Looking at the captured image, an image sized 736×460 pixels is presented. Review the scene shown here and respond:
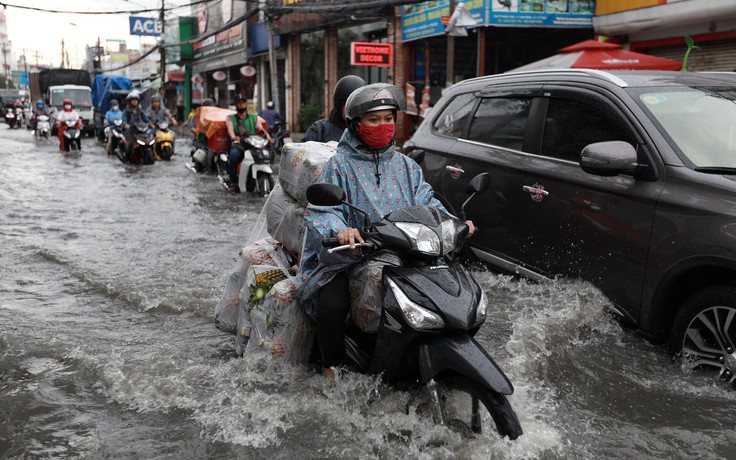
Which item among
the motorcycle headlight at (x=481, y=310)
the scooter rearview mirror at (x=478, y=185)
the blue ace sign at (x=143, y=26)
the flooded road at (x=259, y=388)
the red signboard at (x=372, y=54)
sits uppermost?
the blue ace sign at (x=143, y=26)

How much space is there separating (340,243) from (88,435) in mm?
1572

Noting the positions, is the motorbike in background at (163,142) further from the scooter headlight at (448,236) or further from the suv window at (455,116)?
the scooter headlight at (448,236)

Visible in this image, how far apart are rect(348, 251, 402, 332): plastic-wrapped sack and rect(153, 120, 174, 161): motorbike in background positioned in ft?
55.5

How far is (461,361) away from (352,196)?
3.58ft

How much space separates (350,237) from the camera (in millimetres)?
3090

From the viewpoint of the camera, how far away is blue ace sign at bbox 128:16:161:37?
4259cm

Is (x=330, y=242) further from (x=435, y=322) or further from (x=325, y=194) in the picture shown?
(x=435, y=322)

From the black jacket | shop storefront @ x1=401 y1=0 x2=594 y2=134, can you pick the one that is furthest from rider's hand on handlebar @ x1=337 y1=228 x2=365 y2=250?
shop storefront @ x1=401 y1=0 x2=594 y2=134

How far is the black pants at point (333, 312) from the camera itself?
11.2 feet

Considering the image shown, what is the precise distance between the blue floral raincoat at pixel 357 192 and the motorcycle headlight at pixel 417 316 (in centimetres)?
47

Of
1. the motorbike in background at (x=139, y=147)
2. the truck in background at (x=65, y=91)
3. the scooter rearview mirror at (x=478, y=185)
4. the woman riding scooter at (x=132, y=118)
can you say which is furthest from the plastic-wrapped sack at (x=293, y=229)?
the truck in background at (x=65, y=91)

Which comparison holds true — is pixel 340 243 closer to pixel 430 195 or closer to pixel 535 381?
pixel 430 195

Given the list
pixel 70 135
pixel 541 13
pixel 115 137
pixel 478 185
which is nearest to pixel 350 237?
pixel 478 185

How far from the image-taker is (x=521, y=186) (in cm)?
505
